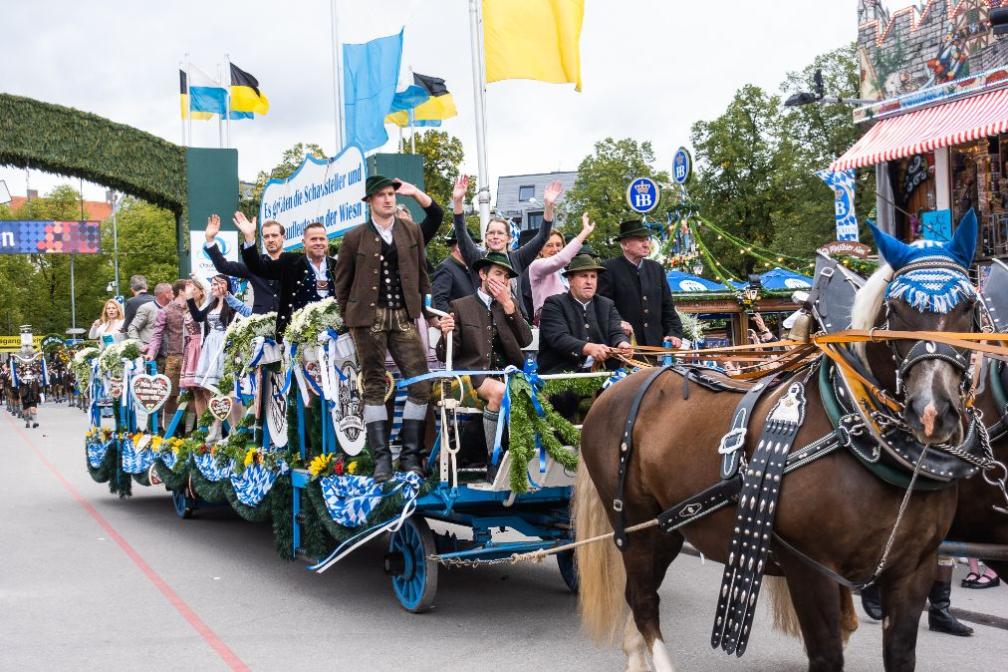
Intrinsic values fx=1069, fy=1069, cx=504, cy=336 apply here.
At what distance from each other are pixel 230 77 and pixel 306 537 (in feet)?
66.9

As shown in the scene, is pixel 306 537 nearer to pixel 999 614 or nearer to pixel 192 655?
pixel 192 655

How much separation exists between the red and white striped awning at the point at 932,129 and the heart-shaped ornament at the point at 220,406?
35.7 feet

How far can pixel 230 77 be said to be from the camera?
25391 millimetres

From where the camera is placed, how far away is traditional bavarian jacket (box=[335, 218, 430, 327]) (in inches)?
263

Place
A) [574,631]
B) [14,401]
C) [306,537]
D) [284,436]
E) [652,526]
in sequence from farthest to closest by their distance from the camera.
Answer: [14,401]
[284,436]
[306,537]
[574,631]
[652,526]

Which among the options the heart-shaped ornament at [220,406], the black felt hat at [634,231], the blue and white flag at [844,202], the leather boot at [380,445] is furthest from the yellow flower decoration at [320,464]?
the blue and white flag at [844,202]

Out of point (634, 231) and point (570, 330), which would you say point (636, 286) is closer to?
point (634, 231)

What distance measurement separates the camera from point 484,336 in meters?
6.79

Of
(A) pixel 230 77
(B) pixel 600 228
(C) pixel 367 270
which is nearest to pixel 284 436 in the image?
(C) pixel 367 270

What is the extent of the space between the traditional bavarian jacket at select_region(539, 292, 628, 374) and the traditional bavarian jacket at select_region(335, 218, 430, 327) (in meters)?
0.85

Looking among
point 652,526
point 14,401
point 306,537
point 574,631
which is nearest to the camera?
point 652,526

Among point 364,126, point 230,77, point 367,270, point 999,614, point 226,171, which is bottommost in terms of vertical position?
point 999,614

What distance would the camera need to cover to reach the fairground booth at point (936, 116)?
51.3ft

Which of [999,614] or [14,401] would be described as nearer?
[999,614]
